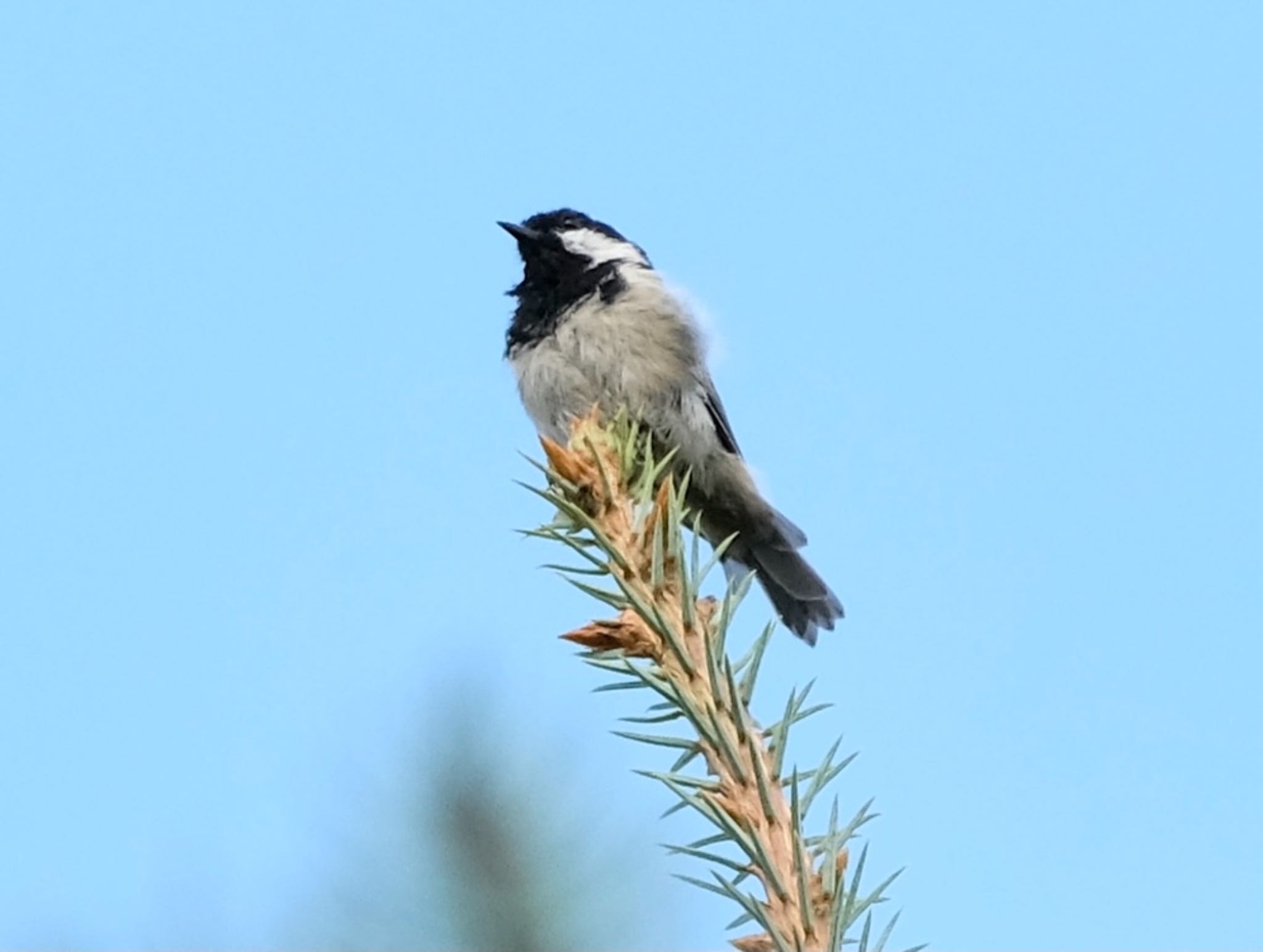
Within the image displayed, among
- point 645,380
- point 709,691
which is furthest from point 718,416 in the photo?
point 709,691

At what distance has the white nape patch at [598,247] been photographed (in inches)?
185

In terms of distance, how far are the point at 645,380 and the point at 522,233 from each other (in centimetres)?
79

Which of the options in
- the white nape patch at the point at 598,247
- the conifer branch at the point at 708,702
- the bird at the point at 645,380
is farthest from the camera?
the white nape patch at the point at 598,247

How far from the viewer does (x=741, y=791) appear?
1220mm

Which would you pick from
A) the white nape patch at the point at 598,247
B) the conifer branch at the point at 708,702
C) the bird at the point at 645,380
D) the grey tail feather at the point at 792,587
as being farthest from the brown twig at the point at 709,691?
the white nape patch at the point at 598,247

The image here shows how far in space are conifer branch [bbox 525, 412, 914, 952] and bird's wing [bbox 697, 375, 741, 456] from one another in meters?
2.59

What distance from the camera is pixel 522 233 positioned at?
4.80 metres

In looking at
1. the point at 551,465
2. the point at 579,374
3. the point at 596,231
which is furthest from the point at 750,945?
the point at 596,231

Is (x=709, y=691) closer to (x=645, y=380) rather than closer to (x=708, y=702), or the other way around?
(x=708, y=702)

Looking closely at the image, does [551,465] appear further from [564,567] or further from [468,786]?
[468,786]

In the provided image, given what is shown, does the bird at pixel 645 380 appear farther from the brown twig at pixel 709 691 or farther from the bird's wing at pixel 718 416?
the brown twig at pixel 709 691

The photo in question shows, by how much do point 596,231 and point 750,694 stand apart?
3.63 meters

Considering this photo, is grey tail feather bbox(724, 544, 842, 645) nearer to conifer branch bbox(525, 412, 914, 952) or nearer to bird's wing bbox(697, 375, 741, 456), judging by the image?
bird's wing bbox(697, 375, 741, 456)

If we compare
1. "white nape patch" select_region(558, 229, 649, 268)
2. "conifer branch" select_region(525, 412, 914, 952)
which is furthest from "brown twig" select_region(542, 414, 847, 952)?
"white nape patch" select_region(558, 229, 649, 268)
